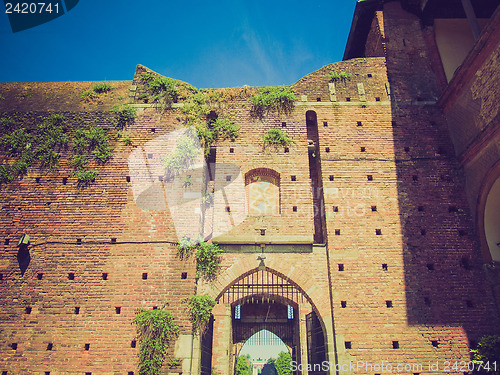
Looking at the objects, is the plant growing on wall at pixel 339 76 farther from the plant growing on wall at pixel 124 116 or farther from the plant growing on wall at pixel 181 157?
the plant growing on wall at pixel 124 116

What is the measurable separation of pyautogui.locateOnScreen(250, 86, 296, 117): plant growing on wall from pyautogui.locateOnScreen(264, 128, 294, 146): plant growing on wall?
0.83m

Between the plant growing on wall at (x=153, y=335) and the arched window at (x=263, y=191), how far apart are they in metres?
3.62

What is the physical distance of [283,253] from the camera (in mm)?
8898

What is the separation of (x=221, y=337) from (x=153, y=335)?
729 centimetres

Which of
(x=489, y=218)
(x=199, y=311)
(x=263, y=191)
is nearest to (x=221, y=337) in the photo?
(x=199, y=311)

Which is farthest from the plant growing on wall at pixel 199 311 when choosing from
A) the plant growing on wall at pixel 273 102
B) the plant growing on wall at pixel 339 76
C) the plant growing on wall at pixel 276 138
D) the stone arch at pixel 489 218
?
the plant growing on wall at pixel 339 76

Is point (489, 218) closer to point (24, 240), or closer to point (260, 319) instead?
point (260, 319)

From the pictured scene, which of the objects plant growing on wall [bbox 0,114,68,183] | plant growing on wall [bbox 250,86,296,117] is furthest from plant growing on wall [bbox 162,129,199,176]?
plant growing on wall [bbox 0,114,68,183]

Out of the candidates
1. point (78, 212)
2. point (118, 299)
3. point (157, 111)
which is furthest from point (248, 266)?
point (157, 111)

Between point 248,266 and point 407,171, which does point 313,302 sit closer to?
point 248,266

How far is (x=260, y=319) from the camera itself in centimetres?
1712

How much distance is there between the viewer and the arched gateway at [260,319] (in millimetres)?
13852

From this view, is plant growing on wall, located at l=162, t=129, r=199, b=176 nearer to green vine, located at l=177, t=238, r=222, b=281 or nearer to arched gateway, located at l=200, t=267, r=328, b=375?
green vine, located at l=177, t=238, r=222, b=281

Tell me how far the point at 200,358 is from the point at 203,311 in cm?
112
